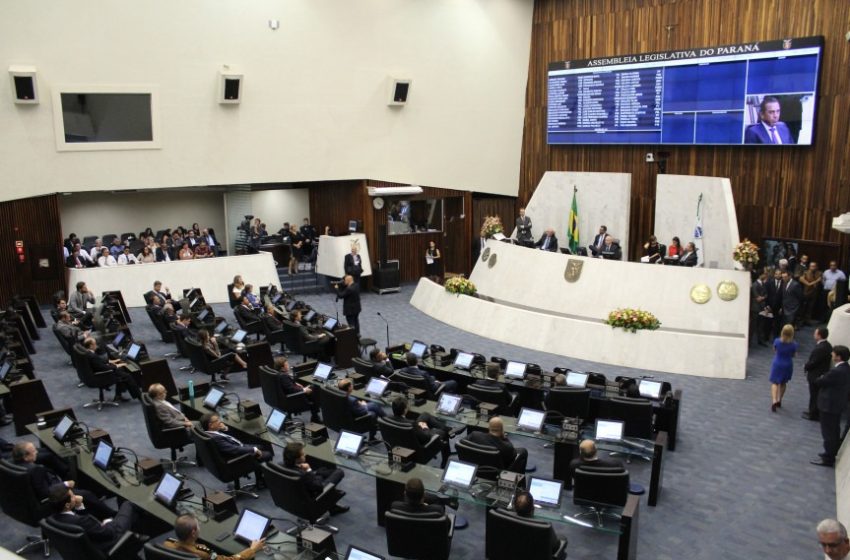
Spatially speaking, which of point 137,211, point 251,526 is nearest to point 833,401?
point 251,526

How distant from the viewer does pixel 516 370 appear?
34.6 feet

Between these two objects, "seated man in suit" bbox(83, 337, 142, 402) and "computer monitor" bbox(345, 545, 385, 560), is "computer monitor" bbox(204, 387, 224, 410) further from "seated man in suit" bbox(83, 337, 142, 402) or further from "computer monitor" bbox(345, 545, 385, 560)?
"computer monitor" bbox(345, 545, 385, 560)

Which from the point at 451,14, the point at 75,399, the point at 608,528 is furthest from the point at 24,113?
the point at 608,528

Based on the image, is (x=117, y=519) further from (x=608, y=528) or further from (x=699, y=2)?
(x=699, y=2)

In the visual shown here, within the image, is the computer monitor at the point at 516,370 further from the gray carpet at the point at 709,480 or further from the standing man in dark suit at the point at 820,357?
the standing man in dark suit at the point at 820,357

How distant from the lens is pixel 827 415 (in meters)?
8.91

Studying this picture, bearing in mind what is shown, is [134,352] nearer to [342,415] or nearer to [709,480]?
[342,415]

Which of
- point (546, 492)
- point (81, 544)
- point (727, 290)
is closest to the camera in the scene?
point (81, 544)

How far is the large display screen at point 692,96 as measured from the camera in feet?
51.9

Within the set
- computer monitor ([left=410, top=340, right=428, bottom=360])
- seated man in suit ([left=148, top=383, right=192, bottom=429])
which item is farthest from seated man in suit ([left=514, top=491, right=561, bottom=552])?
computer monitor ([left=410, top=340, right=428, bottom=360])

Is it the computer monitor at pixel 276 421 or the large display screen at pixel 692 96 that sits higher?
the large display screen at pixel 692 96

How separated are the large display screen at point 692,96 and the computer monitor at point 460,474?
40.7ft

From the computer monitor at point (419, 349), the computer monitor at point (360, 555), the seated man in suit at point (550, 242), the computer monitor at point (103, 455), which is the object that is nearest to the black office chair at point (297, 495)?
the computer monitor at point (360, 555)

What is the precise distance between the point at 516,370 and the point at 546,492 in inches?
152
